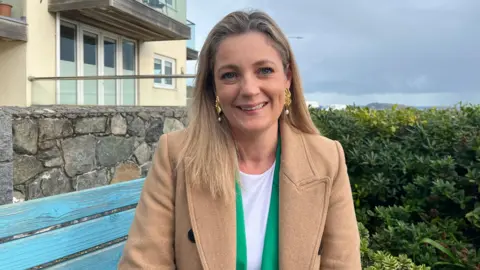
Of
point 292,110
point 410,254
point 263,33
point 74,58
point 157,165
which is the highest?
point 74,58

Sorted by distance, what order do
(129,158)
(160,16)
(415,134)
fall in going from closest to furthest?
1. (415,134)
2. (129,158)
3. (160,16)

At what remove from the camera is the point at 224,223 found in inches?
65.6

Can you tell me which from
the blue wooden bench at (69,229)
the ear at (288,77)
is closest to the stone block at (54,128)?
the blue wooden bench at (69,229)

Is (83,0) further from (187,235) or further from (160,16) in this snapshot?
(187,235)

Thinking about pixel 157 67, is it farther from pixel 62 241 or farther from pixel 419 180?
pixel 62 241

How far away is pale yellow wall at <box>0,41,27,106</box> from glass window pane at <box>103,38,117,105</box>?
1616mm

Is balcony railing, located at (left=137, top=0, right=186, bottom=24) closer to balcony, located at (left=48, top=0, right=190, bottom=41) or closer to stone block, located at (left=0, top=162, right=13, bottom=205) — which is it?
balcony, located at (left=48, top=0, right=190, bottom=41)

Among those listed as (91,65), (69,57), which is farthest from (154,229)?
(91,65)

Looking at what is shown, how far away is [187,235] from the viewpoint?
1.66 meters

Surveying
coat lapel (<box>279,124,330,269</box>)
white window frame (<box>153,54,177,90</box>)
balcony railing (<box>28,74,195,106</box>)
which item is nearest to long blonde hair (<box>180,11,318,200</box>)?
coat lapel (<box>279,124,330,269</box>)

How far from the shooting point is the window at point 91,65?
332 inches

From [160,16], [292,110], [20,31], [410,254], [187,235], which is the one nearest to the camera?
[187,235]

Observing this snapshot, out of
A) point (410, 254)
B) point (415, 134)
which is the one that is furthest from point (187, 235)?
point (415, 134)

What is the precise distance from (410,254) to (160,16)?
920 cm
